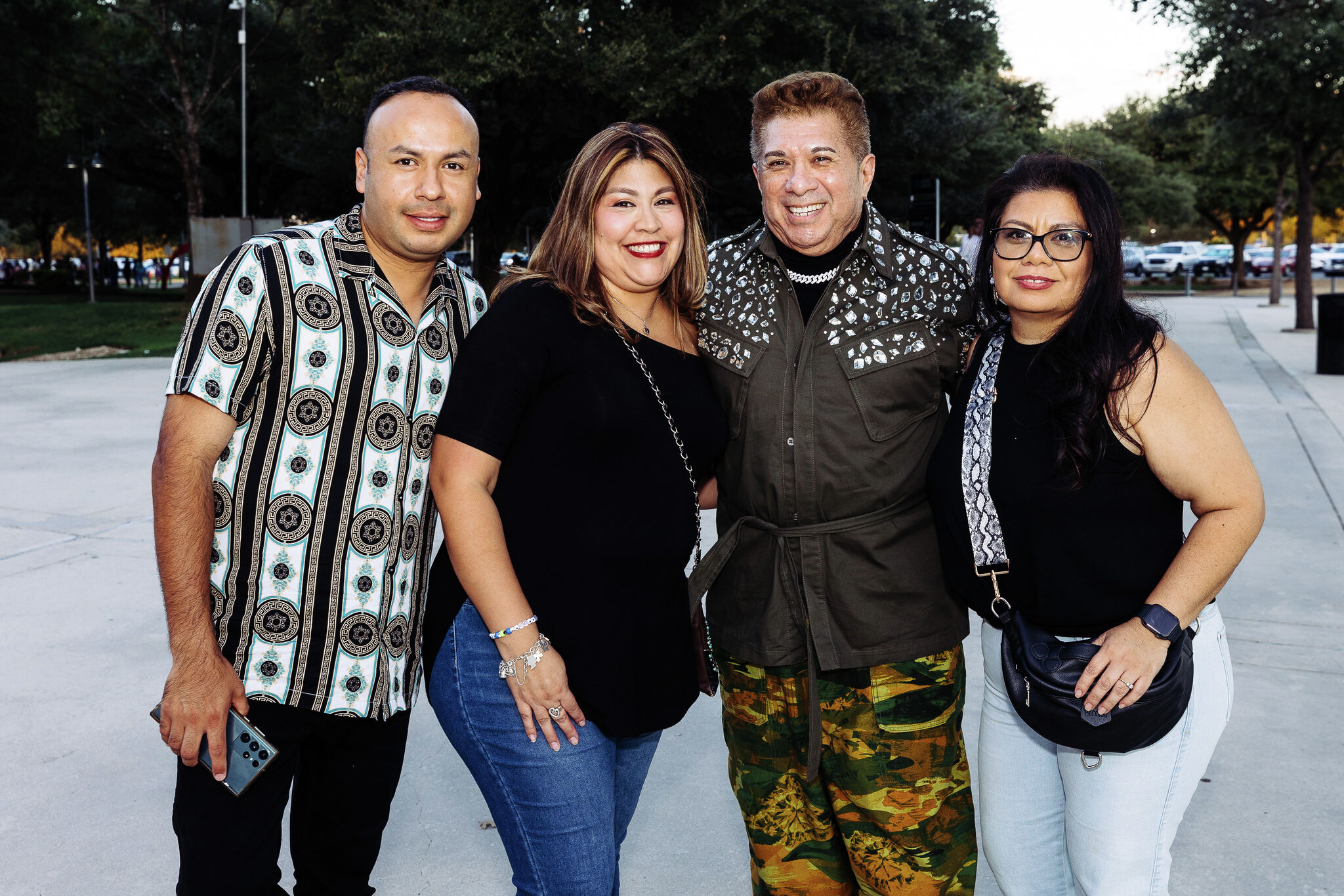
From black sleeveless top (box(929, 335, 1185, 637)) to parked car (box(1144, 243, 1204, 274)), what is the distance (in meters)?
43.1

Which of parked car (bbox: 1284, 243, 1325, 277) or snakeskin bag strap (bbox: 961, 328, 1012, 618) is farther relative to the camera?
parked car (bbox: 1284, 243, 1325, 277)

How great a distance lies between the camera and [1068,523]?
208 centimetres

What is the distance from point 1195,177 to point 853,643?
→ 142 ft

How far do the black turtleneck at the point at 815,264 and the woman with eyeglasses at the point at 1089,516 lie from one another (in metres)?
0.33

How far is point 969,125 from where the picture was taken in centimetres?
2086

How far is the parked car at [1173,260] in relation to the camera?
40781 mm

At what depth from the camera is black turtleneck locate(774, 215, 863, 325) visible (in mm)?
2482

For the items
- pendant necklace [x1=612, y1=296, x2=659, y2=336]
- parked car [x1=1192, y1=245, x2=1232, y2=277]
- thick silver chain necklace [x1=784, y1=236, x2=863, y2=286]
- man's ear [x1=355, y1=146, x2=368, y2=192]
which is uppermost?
parked car [x1=1192, y1=245, x2=1232, y2=277]

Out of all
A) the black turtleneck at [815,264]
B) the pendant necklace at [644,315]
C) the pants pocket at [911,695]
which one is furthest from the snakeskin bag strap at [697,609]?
the black turtleneck at [815,264]

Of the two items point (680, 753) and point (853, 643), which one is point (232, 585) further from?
point (680, 753)

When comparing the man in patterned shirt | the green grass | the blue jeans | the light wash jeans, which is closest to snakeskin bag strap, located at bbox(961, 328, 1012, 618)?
the light wash jeans

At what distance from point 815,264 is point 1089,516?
33.5 inches

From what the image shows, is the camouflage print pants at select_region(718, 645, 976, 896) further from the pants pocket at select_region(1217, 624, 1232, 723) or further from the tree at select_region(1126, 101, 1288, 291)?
the tree at select_region(1126, 101, 1288, 291)

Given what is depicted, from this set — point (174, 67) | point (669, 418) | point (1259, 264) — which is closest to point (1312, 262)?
point (1259, 264)
